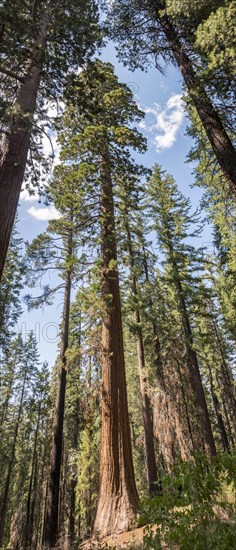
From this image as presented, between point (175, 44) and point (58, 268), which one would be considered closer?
point (175, 44)

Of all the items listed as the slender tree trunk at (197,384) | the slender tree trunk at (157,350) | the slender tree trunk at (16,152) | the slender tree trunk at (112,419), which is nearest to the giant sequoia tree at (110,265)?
the slender tree trunk at (112,419)

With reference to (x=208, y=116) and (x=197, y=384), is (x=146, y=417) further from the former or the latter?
(x=208, y=116)

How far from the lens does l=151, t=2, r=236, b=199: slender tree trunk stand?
6.04 metres

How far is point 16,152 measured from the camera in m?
5.30

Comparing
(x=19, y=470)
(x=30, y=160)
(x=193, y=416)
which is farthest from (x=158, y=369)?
(x=19, y=470)

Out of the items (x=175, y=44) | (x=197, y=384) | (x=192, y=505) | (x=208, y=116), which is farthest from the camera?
(x=197, y=384)

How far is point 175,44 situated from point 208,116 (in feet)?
11.2

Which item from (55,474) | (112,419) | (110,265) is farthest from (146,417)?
(110,265)

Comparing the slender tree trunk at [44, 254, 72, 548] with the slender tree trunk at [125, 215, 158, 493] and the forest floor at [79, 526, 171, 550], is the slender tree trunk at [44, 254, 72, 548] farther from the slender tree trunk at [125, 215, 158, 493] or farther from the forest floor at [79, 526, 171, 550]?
the forest floor at [79, 526, 171, 550]

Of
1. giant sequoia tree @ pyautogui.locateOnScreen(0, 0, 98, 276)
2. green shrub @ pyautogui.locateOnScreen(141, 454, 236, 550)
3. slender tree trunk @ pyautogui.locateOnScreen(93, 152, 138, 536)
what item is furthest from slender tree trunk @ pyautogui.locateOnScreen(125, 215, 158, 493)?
green shrub @ pyautogui.locateOnScreen(141, 454, 236, 550)

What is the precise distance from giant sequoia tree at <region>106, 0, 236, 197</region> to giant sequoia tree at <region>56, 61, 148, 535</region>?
1.35 metres

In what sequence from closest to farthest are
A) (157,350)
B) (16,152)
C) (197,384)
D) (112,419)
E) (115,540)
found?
(115,540) → (16,152) → (112,419) → (197,384) → (157,350)

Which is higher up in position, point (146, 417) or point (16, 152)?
point (16, 152)

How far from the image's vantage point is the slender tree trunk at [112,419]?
527cm
